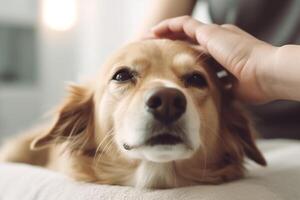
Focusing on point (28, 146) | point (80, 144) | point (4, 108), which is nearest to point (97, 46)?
point (4, 108)

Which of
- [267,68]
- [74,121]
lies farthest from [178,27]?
[74,121]

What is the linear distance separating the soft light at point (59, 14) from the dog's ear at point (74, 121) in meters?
2.81

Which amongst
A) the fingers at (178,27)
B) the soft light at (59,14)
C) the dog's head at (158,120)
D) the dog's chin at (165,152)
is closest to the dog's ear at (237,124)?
the dog's head at (158,120)

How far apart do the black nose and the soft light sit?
3186mm

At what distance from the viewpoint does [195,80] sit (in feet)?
4.01

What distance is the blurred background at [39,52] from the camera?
13.3 ft

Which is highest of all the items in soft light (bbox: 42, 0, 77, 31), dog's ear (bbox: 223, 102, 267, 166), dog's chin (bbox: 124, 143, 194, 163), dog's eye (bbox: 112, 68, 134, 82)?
dog's eye (bbox: 112, 68, 134, 82)

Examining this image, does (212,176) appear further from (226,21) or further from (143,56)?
(226,21)

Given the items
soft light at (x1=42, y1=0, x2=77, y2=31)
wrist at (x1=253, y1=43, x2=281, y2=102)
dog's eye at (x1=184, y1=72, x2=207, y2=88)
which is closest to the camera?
wrist at (x1=253, y1=43, x2=281, y2=102)

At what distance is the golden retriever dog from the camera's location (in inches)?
39.5

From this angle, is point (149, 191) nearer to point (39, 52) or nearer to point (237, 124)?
point (237, 124)

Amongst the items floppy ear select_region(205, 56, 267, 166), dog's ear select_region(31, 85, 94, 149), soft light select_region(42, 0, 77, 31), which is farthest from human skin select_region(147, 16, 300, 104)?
soft light select_region(42, 0, 77, 31)

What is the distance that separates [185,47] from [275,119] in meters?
0.62

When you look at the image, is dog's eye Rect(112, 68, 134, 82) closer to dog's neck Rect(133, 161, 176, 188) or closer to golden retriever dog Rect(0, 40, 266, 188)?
golden retriever dog Rect(0, 40, 266, 188)
